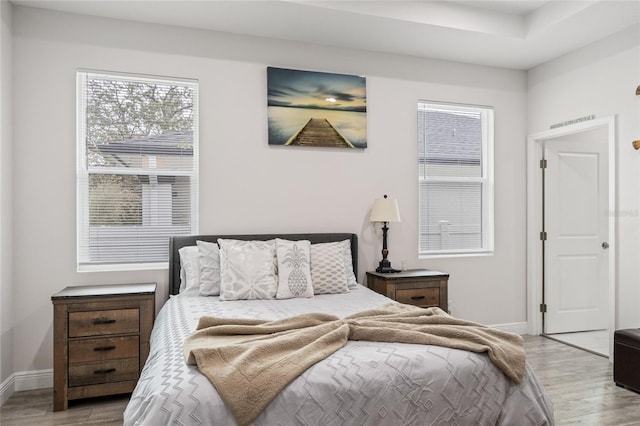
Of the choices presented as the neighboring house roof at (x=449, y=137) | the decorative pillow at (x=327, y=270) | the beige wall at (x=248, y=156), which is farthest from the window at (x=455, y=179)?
the decorative pillow at (x=327, y=270)

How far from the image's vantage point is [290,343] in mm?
1859

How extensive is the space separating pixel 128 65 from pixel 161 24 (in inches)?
17.0

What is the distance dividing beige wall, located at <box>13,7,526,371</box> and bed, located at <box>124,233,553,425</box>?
1760 millimetres

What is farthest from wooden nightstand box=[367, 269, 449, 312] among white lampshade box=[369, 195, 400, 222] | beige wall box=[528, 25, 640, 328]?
beige wall box=[528, 25, 640, 328]

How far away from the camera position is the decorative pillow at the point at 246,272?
306cm

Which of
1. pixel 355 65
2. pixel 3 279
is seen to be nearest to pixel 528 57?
pixel 355 65

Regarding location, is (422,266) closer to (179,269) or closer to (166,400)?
(179,269)

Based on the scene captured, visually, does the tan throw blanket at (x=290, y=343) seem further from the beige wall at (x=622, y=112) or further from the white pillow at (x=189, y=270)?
the beige wall at (x=622, y=112)

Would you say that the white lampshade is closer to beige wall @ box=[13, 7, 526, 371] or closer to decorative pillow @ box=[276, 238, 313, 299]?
beige wall @ box=[13, 7, 526, 371]

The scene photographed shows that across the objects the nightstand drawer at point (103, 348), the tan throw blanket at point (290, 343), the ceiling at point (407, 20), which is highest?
the ceiling at point (407, 20)

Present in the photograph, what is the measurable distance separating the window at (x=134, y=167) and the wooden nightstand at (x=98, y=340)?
550 millimetres

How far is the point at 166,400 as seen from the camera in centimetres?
154

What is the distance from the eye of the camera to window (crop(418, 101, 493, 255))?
14.4 feet

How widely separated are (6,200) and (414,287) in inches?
125
